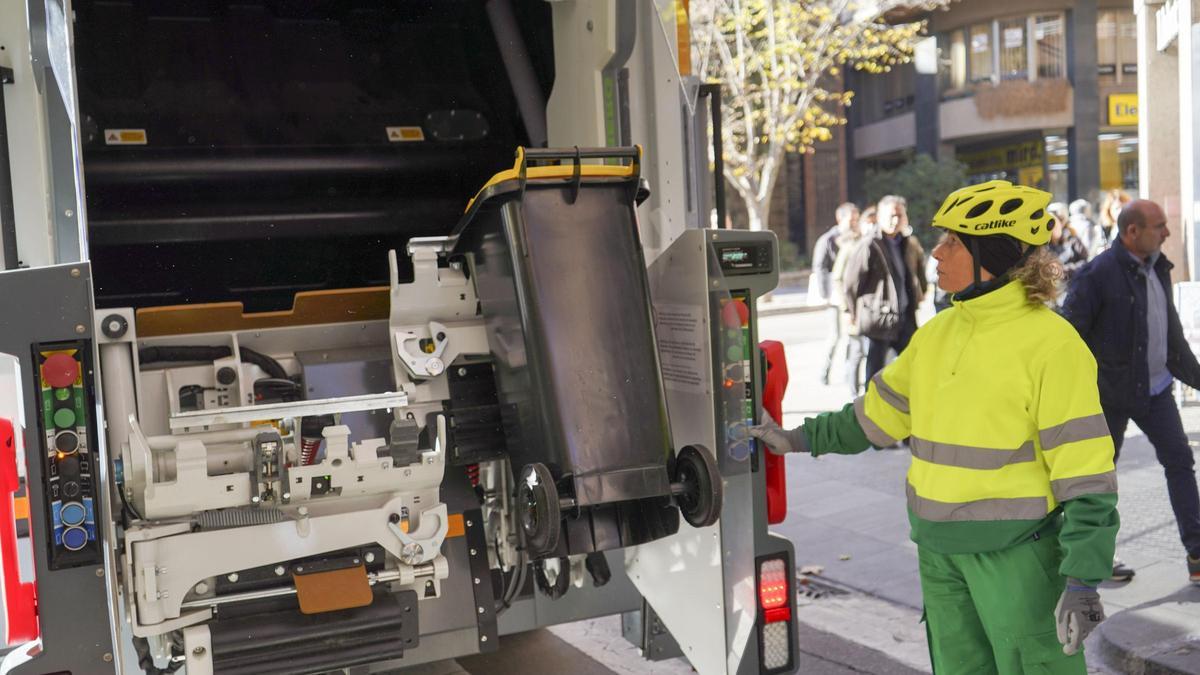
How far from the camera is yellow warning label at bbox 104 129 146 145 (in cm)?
417

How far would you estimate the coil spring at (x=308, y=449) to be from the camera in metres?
3.05

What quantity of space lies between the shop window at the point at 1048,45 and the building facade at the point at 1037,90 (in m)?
0.02

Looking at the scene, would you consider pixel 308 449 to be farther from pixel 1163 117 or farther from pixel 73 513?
pixel 1163 117

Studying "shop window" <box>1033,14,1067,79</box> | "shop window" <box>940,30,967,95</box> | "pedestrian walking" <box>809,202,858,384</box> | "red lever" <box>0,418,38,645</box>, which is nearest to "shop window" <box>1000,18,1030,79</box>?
"shop window" <box>1033,14,1067,79</box>

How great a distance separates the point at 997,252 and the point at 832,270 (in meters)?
8.34

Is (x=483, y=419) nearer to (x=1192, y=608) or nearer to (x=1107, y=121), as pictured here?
(x=1192, y=608)

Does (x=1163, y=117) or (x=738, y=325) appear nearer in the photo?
(x=738, y=325)

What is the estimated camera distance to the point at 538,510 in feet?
9.19

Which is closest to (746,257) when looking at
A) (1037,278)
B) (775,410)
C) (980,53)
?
(775,410)

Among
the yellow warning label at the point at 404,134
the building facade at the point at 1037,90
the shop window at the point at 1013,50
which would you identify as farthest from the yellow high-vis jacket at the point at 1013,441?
the shop window at the point at 1013,50

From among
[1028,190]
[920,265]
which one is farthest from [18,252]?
[920,265]

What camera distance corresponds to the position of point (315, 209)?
4320mm

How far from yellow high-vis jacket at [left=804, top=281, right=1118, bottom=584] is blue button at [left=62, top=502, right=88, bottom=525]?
191 cm

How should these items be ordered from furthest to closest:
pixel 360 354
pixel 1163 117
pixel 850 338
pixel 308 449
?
pixel 1163 117 < pixel 850 338 < pixel 360 354 < pixel 308 449
